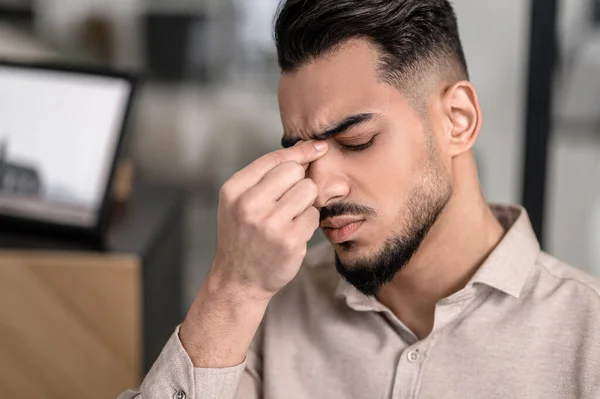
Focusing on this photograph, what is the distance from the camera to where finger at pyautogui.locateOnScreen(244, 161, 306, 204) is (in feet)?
4.11

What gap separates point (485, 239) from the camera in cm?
142

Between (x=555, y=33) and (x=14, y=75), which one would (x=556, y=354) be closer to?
(x=14, y=75)

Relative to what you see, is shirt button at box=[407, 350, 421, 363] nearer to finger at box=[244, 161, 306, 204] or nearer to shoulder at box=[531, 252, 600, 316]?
shoulder at box=[531, 252, 600, 316]

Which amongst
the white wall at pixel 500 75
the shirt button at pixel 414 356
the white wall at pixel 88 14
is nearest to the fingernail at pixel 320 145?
the shirt button at pixel 414 356

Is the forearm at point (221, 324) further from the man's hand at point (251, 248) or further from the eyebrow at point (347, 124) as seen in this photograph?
the eyebrow at point (347, 124)

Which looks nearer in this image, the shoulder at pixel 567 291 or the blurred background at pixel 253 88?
the shoulder at pixel 567 291

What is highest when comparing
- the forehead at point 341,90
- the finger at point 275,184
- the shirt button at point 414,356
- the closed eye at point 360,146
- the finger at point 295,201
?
the forehead at point 341,90

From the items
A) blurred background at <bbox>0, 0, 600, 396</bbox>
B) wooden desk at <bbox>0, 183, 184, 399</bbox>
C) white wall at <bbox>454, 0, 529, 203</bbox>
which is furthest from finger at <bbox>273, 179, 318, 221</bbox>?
white wall at <bbox>454, 0, 529, 203</bbox>

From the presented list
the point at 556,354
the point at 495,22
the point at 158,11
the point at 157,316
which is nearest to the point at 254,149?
the point at 158,11

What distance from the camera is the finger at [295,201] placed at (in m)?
1.25

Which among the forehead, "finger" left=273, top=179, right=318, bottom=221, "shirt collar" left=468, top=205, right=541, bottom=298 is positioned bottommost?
"shirt collar" left=468, top=205, right=541, bottom=298

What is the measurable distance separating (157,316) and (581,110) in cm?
142

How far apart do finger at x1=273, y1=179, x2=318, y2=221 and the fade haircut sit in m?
0.20

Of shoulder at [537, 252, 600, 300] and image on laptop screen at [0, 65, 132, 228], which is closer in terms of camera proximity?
shoulder at [537, 252, 600, 300]
